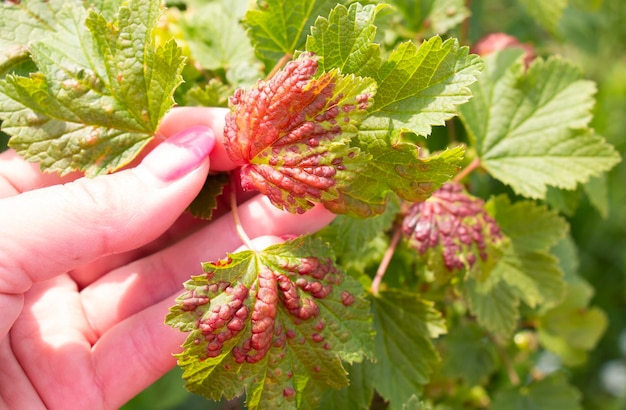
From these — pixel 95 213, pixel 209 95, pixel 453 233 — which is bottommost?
pixel 453 233

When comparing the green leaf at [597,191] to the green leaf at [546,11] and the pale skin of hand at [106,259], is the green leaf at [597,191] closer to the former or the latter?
the green leaf at [546,11]

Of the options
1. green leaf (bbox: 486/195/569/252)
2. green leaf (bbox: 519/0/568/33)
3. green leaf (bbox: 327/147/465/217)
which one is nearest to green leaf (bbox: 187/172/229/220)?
green leaf (bbox: 327/147/465/217)

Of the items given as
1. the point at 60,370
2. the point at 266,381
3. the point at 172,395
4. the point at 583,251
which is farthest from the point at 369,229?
the point at 583,251

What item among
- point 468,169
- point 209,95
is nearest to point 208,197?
point 209,95

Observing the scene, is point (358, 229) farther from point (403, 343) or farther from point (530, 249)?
point (530, 249)

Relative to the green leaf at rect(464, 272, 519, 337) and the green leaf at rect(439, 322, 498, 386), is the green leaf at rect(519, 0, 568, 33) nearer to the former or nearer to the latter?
the green leaf at rect(464, 272, 519, 337)

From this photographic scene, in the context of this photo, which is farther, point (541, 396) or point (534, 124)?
point (541, 396)

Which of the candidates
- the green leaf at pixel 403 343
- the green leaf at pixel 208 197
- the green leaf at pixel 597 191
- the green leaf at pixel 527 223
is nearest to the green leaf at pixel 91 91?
the green leaf at pixel 208 197
